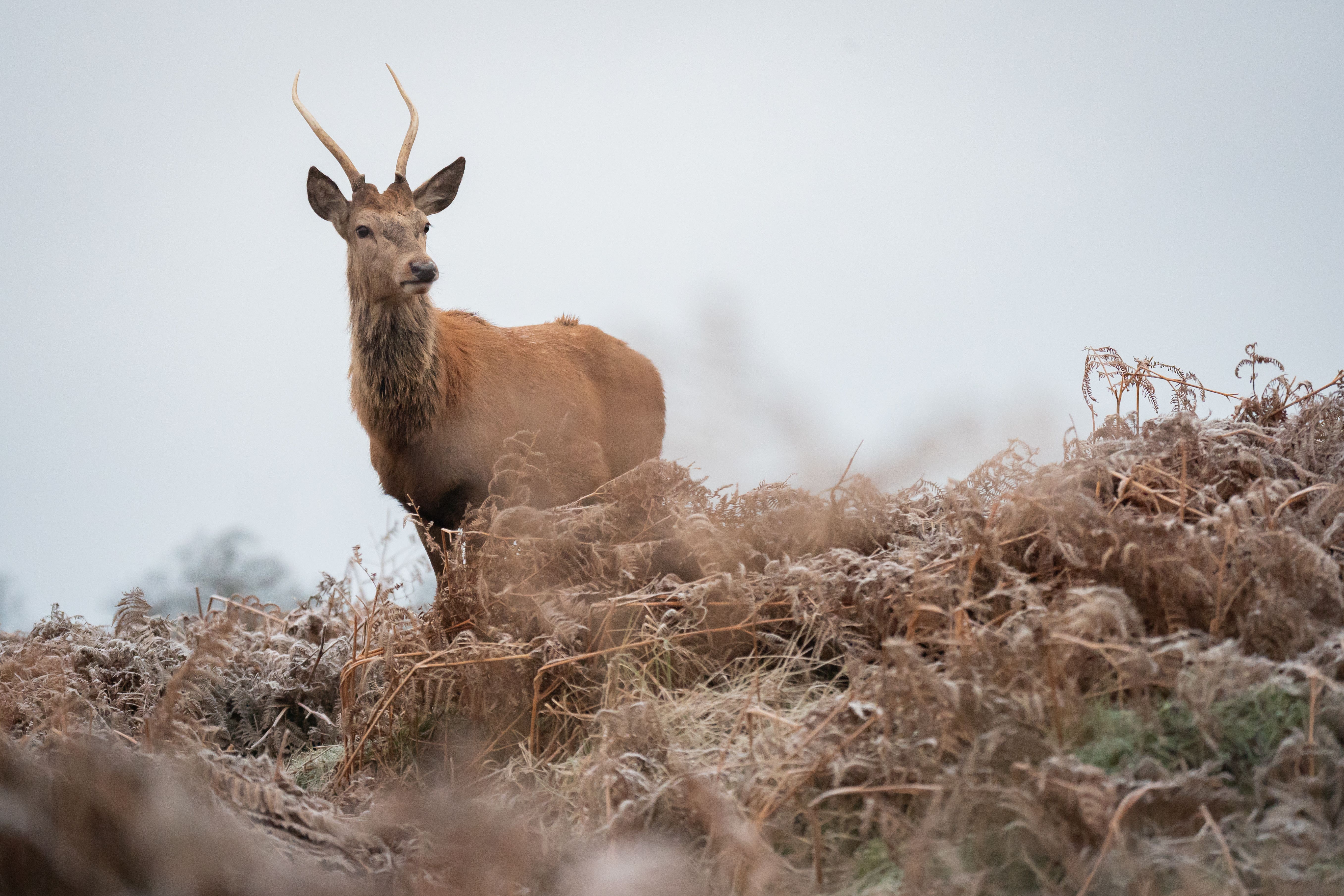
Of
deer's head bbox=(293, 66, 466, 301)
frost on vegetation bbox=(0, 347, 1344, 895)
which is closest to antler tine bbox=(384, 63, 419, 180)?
deer's head bbox=(293, 66, 466, 301)

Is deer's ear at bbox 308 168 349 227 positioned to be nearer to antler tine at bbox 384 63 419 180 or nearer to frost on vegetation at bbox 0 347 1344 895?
antler tine at bbox 384 63 419 180

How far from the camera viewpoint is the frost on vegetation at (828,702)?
5.20 feet

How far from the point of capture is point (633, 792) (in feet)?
6.68

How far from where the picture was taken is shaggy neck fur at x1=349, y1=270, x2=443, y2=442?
4582 millimetres

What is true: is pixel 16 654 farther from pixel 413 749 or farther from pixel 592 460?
pixel 592 460

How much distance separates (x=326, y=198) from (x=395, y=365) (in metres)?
1.04

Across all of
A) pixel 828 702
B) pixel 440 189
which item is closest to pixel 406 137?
pixel 440 189

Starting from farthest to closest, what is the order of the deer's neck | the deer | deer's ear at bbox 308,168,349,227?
deer's ear at bbox 308,168,349,227, the deer's neck, the deer

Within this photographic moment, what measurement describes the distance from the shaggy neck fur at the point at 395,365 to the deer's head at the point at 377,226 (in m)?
0.09

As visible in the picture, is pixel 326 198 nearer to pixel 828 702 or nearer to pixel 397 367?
pixel 397 367

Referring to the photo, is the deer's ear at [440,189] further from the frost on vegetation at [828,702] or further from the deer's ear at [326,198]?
the frost on vegetation at [828,702]

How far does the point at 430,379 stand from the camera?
4.61 meters

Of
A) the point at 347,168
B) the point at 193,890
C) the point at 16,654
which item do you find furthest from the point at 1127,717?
the point at 347,168

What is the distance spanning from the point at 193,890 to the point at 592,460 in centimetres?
273
